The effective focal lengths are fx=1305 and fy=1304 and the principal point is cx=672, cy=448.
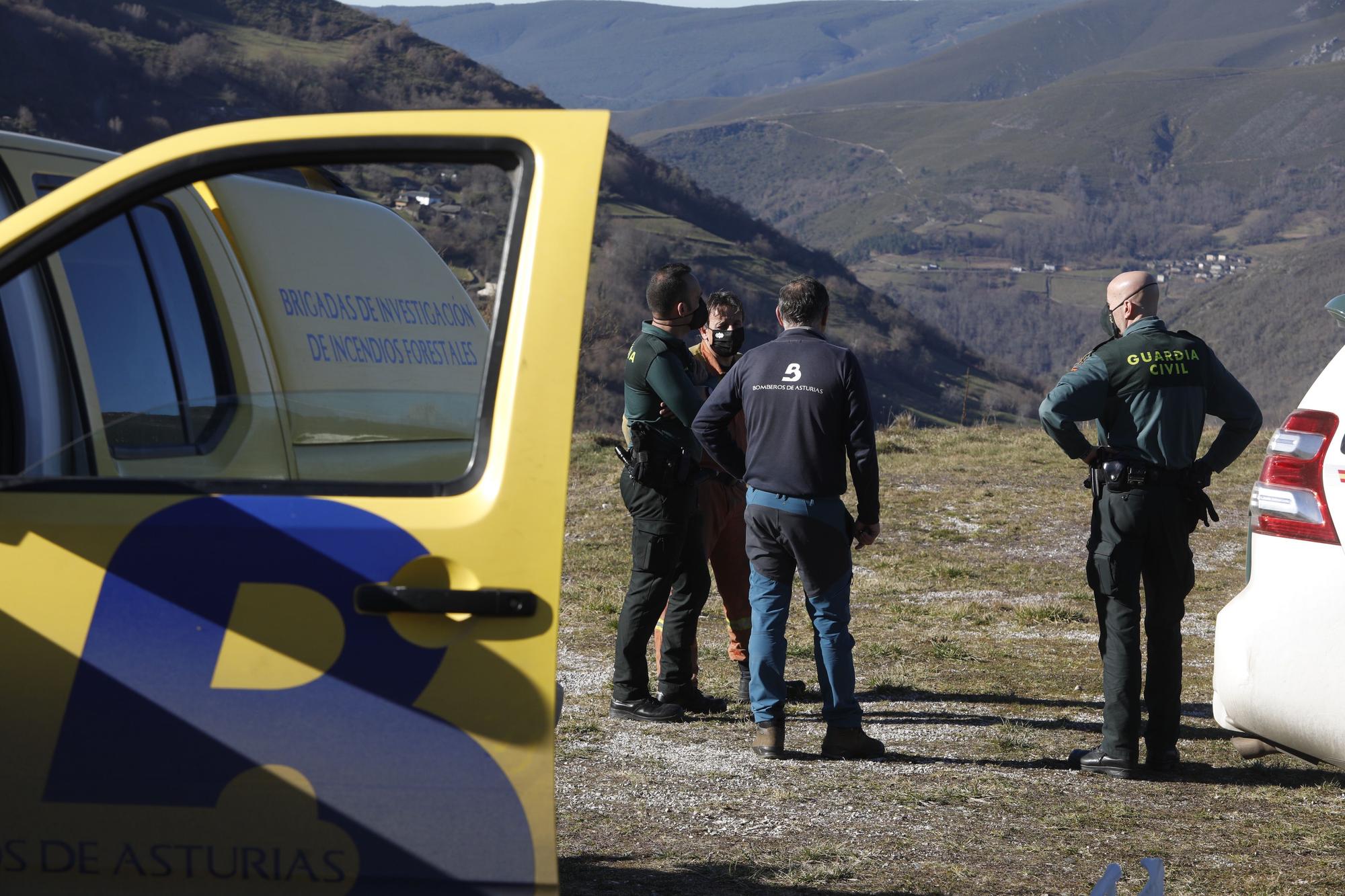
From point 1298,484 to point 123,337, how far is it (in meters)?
2.82

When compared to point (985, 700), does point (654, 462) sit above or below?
above

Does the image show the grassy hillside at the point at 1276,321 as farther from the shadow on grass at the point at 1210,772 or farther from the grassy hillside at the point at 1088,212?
the shadow on grass at the point at 1210,772

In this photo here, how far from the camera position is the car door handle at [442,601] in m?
2.00

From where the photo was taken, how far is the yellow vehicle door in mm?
2000

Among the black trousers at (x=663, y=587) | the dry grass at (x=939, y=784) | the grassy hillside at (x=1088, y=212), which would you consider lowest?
the dry grass at (x=939, y=784)

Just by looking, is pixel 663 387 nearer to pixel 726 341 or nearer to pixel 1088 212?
pixel 726 341

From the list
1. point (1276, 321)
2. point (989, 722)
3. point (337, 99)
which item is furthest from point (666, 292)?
point (1276, 321)

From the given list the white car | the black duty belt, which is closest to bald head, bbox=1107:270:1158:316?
the black duty belt

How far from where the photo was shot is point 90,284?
2576 millimetres

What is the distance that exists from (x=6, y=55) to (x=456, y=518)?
7913 cm

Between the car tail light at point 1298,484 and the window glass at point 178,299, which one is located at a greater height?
the window glass at point 178,299

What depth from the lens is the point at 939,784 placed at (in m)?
4.49

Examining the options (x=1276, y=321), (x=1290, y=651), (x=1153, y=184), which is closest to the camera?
(x=1290, y=651)

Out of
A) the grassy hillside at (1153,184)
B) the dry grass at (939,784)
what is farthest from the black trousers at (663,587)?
the grassy hillside at (1153,184)
